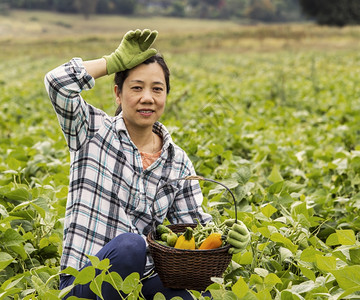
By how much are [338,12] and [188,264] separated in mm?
37039

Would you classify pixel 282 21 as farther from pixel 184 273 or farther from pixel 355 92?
pixel 184 273

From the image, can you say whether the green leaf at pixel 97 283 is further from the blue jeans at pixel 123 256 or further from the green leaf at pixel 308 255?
the green leaf at pixel 308 255

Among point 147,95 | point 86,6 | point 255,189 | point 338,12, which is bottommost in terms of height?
point 255,189

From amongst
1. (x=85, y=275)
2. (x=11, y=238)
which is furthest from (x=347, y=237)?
(x=11, y=238)

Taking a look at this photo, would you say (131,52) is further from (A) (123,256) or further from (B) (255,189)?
(B) (255,189)

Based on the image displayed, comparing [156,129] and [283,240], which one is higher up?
[156,129]

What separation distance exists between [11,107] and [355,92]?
14.5ft

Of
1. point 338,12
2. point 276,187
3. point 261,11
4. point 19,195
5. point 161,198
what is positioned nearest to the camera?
point 161,198

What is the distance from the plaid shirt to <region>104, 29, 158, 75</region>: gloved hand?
101 millimetres

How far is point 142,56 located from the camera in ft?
6.56

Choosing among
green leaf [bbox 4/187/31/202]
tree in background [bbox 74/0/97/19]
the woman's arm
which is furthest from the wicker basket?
tree in background [bbox 74/0/97/19]

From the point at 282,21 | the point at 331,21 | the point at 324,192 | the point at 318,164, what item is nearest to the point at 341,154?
the point at 318,164

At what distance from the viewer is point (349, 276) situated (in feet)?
4.86

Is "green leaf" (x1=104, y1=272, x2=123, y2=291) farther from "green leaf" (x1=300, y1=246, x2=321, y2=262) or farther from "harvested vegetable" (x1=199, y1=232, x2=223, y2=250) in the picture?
"green leaf" (x1=300, y1=246, x2=321, y2=262)
